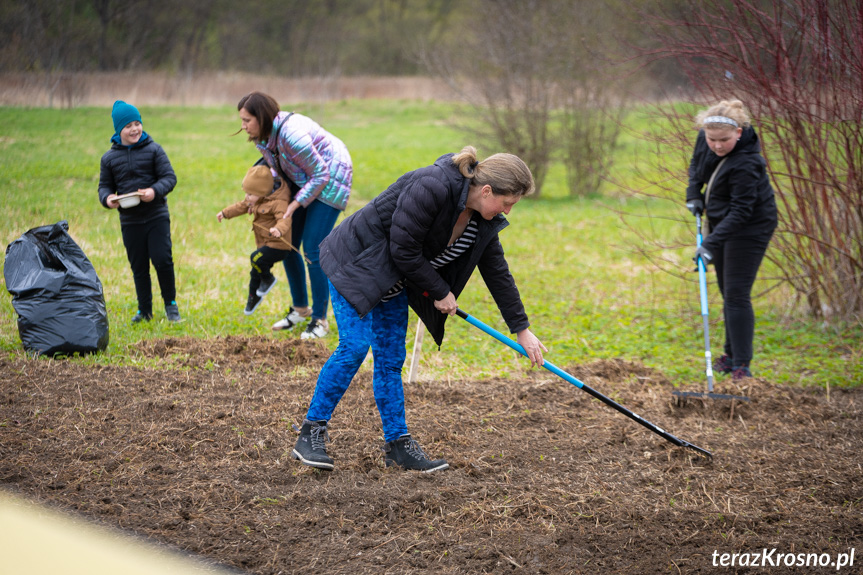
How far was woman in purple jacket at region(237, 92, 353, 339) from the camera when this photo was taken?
5473 millimetres

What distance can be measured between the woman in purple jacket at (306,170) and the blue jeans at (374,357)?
2.09 m

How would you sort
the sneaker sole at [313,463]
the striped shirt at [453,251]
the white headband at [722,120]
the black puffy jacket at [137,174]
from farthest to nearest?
the black puffy jacket at [137,174], the white headband at [722,120], the sneaker sole at [313,463], the striped shirt at [453,251]

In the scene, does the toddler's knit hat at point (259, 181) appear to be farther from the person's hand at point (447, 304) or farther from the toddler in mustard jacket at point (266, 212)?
the person's hand at point (447, 304)

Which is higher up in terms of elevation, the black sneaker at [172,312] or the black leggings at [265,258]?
the black leggings at [265,258]

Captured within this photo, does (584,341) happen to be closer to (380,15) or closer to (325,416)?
(325,416)

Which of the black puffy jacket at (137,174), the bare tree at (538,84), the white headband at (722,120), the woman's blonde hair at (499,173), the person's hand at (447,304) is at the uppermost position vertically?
the bare tree at (538,84)

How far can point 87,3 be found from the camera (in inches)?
1040

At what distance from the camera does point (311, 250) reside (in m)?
5.84

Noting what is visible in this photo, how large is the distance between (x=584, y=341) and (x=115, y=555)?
448 centimetres

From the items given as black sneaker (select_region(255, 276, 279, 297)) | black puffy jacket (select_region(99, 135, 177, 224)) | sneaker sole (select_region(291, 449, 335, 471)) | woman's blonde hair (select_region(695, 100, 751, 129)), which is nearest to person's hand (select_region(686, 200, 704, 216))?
woman's blonde hair (select_region(695, 100, 751, 129))

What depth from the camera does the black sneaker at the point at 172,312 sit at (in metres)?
6.23

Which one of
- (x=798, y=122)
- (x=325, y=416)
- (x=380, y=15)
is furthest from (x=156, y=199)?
(x=380, y=15)

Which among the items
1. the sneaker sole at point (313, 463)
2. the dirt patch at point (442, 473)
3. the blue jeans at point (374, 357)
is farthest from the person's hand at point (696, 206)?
the sneaker sole at point (313, 463)

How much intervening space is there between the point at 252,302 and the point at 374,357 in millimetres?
2888
